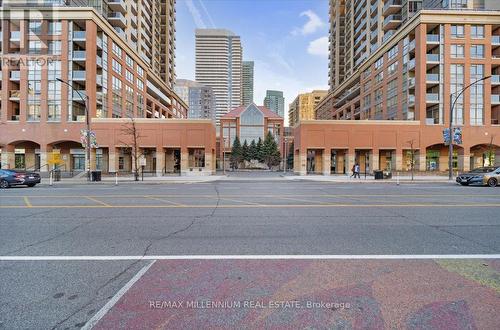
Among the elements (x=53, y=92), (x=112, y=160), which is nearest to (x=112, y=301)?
(x=112, y=160)

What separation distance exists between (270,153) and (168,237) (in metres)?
72.1

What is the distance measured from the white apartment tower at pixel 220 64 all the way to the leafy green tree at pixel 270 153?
93773 mm

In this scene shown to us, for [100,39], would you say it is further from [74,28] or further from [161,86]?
[161,86]

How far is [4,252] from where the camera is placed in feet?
15.8

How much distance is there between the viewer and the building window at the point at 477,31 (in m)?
40.3

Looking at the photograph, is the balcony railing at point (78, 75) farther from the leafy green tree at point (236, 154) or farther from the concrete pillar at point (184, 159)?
the leafy green tree at point (236, 154)

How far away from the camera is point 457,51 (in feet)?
133

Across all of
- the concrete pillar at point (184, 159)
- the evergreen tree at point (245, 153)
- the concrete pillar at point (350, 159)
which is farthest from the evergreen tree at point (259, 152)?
the concrete pillar at point (184, 159)

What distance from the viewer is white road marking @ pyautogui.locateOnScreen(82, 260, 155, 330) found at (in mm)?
2698

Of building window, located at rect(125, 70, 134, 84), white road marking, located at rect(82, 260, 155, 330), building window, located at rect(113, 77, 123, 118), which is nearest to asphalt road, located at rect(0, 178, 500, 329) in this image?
white road marking, located at rect(82, 260, 155, 330)

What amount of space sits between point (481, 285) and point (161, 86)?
71819 mm

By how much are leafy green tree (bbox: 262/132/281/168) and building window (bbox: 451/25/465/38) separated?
4729 cm

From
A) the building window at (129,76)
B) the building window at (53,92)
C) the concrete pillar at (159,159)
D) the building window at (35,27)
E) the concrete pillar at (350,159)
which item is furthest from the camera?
the building window at (129,76)

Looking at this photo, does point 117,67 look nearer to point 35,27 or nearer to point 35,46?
point 35,46
